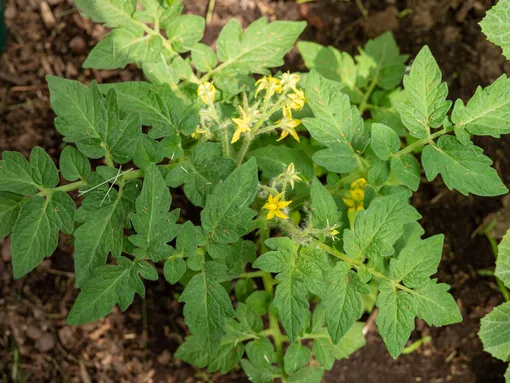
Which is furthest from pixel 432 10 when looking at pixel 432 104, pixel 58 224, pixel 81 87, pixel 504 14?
pixel 58 224

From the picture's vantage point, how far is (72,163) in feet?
6.75

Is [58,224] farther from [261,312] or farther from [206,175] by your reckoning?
[261,312]

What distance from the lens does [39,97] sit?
326cm

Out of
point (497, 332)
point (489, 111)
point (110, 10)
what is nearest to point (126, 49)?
point (110, 10)

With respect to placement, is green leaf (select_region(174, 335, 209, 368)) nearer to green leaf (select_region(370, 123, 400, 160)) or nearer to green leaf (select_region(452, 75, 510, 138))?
green leaf (select_region(370, 123, 400, 160))

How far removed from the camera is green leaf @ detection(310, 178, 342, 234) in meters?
2.04

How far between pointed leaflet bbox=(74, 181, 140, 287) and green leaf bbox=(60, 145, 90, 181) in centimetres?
11

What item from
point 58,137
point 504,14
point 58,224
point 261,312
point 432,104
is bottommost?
point 261,312

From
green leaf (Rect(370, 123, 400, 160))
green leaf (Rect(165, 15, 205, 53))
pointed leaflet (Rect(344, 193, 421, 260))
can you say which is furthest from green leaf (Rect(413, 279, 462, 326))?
green leaf (Rect(165, 15, 205, 53))

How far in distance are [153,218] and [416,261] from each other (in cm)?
98

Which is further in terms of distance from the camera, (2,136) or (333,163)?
(2,136)

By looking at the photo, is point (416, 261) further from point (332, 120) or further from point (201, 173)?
point (201, 173)

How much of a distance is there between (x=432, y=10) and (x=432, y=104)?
169cm

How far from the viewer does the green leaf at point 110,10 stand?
7.75 ft
